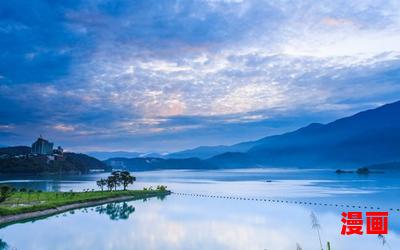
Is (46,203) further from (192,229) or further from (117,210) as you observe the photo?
(192,229)

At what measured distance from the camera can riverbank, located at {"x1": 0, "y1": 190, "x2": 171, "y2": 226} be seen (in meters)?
35.5

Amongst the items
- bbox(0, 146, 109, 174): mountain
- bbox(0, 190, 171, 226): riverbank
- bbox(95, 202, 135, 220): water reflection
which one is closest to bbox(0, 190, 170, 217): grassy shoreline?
bbox(0, 190, 171, 226): riverbank

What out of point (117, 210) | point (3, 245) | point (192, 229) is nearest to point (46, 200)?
point (117, 210)

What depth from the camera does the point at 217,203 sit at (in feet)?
178

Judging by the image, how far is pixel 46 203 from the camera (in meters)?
42.3

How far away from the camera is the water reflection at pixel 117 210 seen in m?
40.9

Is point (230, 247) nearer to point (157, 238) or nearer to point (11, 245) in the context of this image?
point (157, 238)

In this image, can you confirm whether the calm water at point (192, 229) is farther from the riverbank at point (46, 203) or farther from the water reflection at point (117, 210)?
the riverbank at point (46, 203)

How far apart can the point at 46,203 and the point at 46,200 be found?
16.1 feet

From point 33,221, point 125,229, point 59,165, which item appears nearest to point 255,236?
point 125,229

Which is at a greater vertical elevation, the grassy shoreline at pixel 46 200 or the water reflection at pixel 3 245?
the grassy shoreline at pixel 46 200

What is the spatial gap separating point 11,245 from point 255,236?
16.9m

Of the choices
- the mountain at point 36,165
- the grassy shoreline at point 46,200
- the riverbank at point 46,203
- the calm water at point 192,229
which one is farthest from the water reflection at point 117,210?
the mountain at point 36,165

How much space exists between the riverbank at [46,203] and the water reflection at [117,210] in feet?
6.37
